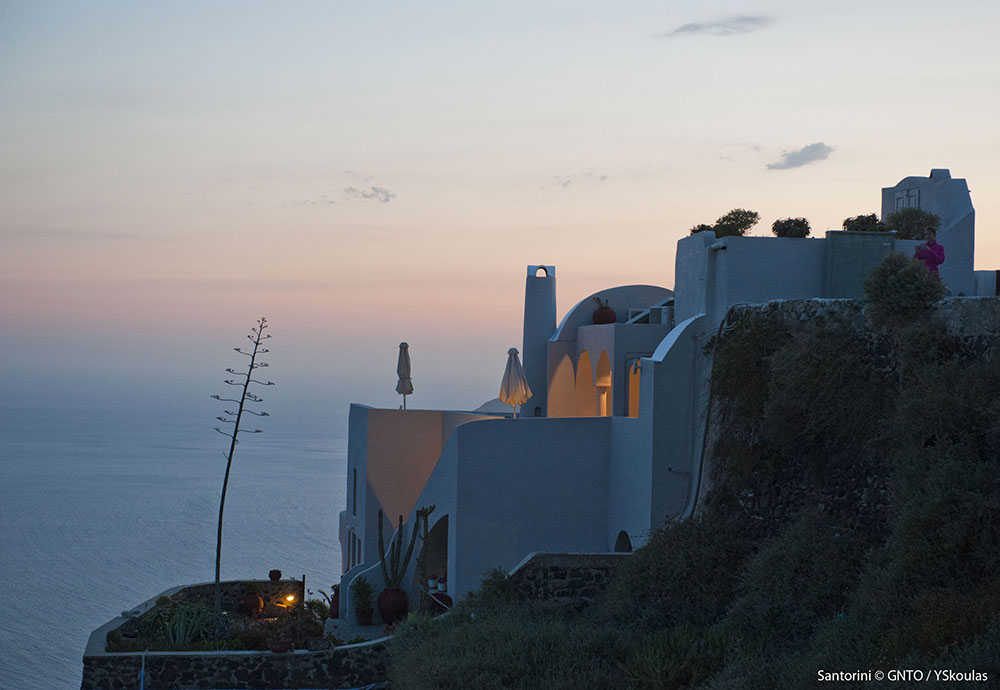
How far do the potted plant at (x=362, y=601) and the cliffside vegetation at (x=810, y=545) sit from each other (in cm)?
495

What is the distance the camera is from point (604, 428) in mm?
17062

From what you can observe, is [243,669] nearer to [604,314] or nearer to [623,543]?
[623,543]

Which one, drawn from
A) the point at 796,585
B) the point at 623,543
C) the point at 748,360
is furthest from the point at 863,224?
the point at 796,585

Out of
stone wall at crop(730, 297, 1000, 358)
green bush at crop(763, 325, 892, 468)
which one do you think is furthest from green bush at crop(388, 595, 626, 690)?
stone wall at crop(730, 297, 1000, 358)

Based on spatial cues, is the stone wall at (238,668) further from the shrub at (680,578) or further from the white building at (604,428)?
Answer: the shrub at (680,578)

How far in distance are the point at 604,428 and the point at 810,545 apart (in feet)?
20.0

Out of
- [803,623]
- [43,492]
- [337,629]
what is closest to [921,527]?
[803,623]

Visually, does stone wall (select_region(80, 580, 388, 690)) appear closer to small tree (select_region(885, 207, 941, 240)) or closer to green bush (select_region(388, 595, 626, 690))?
green bush (select_region(388, 595, 626, 690))

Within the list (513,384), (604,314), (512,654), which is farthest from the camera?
(604,314)

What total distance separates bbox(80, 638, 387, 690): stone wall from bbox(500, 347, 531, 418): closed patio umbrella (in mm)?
6744

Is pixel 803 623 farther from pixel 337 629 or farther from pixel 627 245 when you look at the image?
pixel 627 245

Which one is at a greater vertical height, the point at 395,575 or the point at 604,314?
the point at 604,314

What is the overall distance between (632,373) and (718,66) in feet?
22.1

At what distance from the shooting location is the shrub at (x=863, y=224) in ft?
52.8
